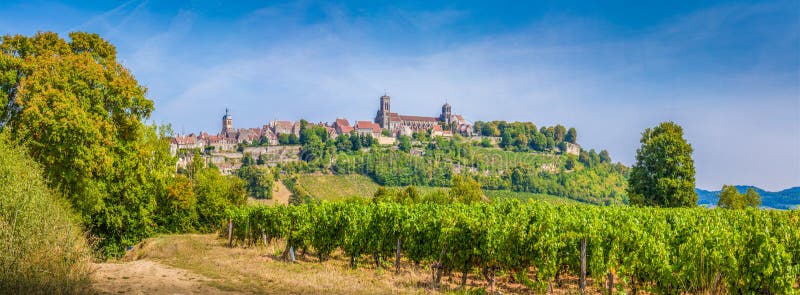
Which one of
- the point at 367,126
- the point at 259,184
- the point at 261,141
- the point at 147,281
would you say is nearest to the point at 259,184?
the point at 259,184

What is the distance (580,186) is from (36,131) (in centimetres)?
13663

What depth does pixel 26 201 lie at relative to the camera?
1172 cm

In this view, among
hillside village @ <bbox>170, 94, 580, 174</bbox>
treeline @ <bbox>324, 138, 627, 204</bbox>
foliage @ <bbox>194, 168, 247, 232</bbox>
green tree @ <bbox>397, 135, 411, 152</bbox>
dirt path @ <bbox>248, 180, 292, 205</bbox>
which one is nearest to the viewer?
foliage @ <bbox>194, 168, 247, 232</bbox>

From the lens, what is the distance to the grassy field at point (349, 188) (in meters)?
118

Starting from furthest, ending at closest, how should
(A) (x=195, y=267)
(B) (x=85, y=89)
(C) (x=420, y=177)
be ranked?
(C) (x=420, y=177) → (B) (x=85, y=89) → (A) (x=195, y=267)

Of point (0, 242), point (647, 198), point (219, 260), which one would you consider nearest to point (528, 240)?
point (0, 242)

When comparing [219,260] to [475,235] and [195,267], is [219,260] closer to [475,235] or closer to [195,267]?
[195,267]

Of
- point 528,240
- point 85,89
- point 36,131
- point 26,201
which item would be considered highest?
point 85,89

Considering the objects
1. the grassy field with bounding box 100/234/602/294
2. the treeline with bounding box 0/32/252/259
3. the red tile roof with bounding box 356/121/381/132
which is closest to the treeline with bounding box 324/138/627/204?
the red tile roof with bounding box 356/121/381/132

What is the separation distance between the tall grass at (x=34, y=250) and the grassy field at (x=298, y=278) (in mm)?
1066

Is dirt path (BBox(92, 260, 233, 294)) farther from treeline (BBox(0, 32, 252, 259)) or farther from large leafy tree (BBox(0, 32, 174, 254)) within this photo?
large leafy tree (BBox(0, 32, 174, 254))

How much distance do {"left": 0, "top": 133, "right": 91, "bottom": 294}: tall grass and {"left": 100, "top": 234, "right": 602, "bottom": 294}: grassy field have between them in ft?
3.50

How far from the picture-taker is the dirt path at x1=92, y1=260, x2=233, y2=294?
38.5 feet

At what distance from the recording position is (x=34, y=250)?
10.6 metres
